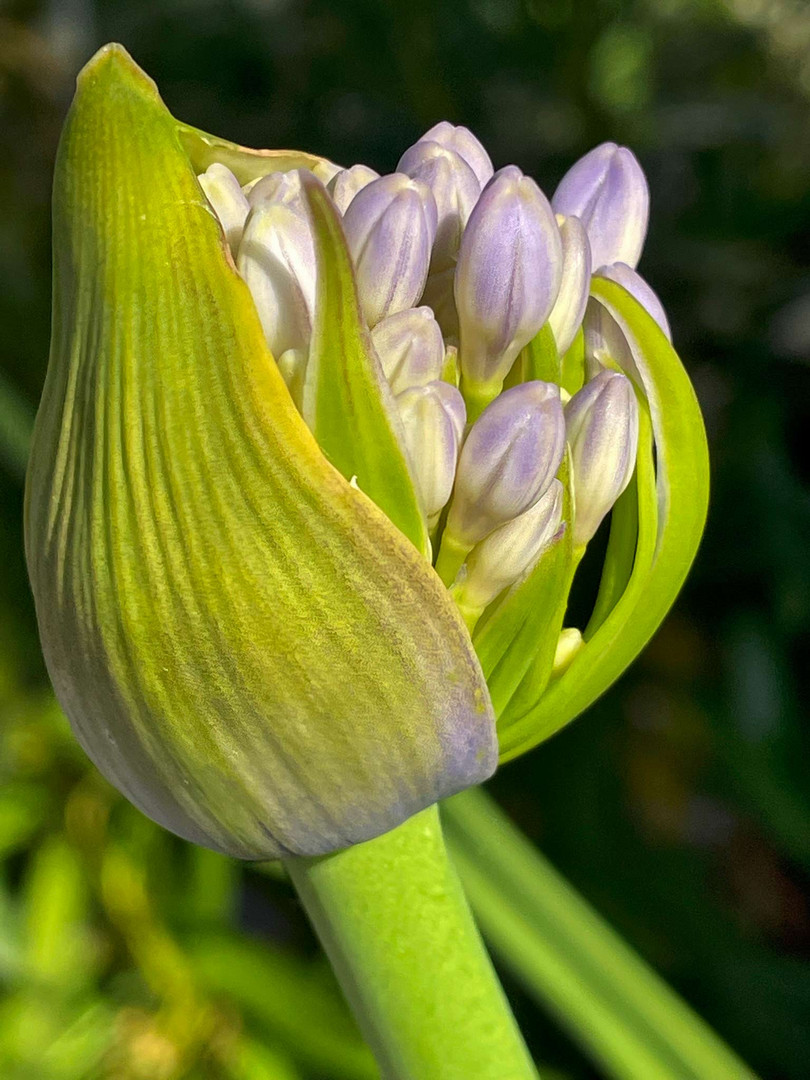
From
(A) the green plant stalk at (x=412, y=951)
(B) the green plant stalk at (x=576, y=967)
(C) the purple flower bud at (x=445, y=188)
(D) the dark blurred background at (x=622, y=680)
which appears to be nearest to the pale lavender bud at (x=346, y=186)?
(C) the purple flower bud at (x=445, y=188)

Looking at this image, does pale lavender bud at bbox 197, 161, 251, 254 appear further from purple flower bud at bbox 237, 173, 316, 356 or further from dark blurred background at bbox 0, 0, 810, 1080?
dark blurred background at bbox 0, 0, 810, 1080

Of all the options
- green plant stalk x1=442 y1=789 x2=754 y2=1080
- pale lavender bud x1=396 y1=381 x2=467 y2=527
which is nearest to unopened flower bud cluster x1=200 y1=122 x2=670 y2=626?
pale lavender bud x1=396 y1=381 x2=467 y2=527

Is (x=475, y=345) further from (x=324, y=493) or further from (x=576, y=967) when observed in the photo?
(x=576, y=967)

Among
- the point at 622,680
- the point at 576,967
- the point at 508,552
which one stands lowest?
the point at 622,680

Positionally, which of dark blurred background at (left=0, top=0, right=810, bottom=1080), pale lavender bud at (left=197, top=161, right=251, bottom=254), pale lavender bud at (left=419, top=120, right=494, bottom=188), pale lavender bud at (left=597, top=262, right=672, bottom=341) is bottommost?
dark blurred background at (left=0, top=0, right=810, bottom=1080)

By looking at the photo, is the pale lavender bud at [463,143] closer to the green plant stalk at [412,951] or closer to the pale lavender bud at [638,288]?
the pale lavender bud at [638,288]

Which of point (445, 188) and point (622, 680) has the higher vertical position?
point (445, 188)

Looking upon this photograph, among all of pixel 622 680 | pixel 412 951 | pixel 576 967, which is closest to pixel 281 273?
pixel 412 951

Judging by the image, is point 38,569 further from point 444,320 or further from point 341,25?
point 341,25
